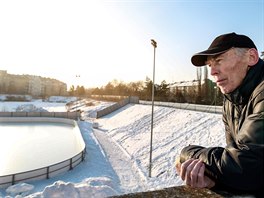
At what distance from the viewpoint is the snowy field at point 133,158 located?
9.38 meters

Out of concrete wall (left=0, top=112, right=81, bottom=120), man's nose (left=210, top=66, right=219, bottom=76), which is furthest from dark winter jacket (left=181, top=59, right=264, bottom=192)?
concrete wall (left=0, top=112, right=81, bottom=120)

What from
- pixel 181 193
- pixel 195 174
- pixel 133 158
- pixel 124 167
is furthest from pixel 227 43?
pixel 133 158

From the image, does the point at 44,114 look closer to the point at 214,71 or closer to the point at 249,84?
the point at 214,71

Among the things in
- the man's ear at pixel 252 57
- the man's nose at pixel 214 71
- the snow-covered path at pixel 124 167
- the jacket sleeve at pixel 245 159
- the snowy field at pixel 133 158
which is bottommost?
the snow-covered path at pixel 124 167

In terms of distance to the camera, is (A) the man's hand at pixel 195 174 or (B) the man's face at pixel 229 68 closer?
(A) the man's hand at pixel 195 174

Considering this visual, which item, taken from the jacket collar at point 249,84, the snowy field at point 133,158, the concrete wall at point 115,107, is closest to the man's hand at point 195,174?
the jacket collar at point 249,84

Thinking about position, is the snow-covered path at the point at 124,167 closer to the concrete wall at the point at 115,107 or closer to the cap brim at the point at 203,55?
the cap brim at the point at 203,55

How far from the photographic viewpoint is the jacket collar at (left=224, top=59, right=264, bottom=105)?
1.54 metres

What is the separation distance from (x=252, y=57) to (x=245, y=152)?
77 centimetres

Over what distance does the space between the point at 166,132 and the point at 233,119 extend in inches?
760

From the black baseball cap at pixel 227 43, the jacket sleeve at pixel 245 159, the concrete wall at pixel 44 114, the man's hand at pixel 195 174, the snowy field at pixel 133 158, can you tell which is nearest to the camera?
the jacket sleeve at pixel 245 159

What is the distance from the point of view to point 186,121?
21344 mm

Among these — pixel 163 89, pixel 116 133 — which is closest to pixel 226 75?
pixel 116 133

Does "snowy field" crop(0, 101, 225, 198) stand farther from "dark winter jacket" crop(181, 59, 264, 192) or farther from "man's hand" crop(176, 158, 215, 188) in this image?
"dark winter jacket" crop(181, 59, 264, 192)
